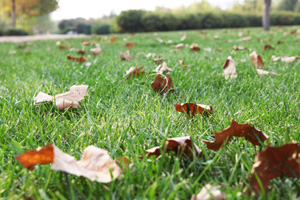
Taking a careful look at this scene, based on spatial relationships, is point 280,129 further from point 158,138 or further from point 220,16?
point 220,16

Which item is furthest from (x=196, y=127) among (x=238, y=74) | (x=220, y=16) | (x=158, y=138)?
(x=220, y=16)

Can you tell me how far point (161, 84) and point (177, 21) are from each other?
1987cm

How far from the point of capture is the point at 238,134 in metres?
0.89

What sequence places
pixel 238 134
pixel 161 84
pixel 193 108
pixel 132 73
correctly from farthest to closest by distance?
pixel 132 73 → pixel 161 84 → pixel 193 108 → pixel 238 134

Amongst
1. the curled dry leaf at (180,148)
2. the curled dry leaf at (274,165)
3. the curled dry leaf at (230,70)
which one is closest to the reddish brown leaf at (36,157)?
the curled dry leaf at (180,148)

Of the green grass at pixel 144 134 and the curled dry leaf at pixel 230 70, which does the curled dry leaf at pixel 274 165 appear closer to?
the green grass at pixel 144 134

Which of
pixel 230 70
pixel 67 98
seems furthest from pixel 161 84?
pixel 230 70

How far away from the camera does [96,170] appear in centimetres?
72

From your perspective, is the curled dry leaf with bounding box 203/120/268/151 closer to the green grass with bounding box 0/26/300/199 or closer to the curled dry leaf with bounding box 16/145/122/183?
the green grass with bounding box 0/26/300/199

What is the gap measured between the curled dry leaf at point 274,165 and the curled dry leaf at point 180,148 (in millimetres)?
190

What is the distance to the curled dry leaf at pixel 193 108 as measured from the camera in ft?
3.88

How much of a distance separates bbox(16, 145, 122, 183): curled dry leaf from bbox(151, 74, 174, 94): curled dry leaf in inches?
34.2

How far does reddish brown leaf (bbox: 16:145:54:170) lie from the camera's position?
2.35 ft

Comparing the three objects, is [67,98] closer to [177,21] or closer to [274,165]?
[274,165]
